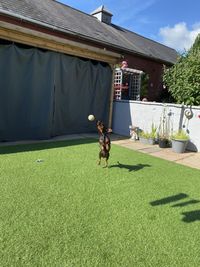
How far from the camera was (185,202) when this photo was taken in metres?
3.27

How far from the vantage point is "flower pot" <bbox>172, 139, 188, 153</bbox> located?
6172 mm

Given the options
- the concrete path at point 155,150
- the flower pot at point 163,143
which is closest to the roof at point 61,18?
the concrete path at point 155,150

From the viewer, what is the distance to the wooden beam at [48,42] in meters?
5.43

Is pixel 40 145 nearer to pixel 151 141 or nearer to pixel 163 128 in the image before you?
pixel 151 141

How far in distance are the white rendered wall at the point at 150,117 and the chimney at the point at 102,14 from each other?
7.85 meters

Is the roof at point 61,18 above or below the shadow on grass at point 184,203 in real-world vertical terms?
above

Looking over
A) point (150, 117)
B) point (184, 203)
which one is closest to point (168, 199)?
point (184, 203)

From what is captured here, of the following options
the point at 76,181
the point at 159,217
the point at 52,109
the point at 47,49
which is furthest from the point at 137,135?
the point at 159,217

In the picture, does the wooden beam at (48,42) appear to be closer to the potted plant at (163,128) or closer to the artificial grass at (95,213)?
the potted plant at (163,128)

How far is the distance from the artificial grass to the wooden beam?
8.86 ft

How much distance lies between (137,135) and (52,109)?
2.62m

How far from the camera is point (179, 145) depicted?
20.3ft

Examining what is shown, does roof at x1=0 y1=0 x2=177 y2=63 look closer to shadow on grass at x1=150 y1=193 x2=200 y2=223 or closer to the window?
the window

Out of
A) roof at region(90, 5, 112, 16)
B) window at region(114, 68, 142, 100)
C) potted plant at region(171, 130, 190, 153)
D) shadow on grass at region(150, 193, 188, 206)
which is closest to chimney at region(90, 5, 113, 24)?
roof at region(90, 5, 112, 16)
